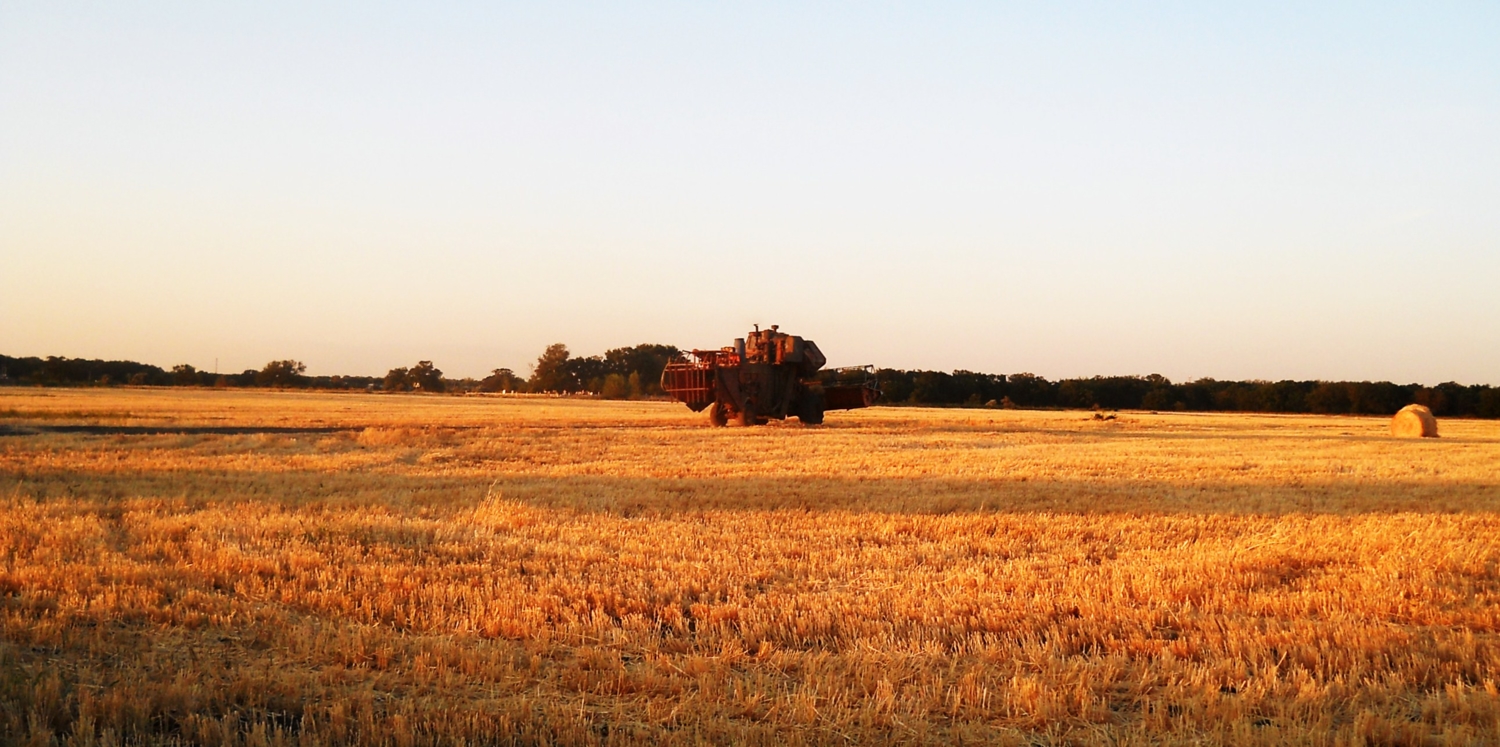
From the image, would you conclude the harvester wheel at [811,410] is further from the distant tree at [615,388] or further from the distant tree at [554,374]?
the distant tree at [554,374]

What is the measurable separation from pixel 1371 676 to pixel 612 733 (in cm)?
430

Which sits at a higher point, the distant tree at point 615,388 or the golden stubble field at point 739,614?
the distant tree at point 615,388

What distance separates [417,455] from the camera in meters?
23.6

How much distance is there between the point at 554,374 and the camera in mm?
134250

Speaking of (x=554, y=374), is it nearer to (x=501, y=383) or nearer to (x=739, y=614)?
(x=501, y=383)

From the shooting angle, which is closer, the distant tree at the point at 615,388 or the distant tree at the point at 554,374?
the distant tree at the point at 615,388

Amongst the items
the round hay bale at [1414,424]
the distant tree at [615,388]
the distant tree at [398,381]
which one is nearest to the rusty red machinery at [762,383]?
the round hay bale at [1414,424]

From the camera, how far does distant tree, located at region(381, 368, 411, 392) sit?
141500mm

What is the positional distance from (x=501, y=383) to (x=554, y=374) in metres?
15.2

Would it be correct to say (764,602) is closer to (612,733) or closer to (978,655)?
(978,655)

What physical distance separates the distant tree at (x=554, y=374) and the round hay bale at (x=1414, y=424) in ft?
333

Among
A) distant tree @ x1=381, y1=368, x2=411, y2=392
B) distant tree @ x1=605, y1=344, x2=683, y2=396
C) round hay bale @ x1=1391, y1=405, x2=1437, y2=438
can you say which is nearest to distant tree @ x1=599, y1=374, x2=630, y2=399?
distant tree @ x1=605, y1=344, x2=683, y2=396

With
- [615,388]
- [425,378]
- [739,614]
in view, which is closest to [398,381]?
[425,378]

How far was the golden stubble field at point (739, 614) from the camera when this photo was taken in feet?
17.0
